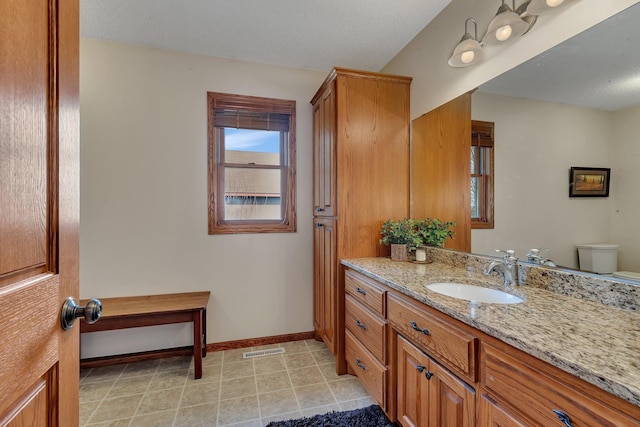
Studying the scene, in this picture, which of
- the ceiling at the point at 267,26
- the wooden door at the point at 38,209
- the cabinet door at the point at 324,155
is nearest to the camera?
the wooden door at the point at 38,209

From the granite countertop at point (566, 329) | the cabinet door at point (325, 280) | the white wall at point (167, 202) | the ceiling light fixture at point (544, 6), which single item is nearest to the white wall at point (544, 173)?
the granite countertop at point (566, 329)

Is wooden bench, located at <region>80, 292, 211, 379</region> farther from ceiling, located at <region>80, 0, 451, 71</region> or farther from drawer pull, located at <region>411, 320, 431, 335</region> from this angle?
ceiling, located at <region>80, 0, 451, 71</region>

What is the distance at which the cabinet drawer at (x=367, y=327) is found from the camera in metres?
1.57

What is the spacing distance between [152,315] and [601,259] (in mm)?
2564

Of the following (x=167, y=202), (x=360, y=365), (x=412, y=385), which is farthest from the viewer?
(x=167, y=202)

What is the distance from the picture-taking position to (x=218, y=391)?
77.6 inches

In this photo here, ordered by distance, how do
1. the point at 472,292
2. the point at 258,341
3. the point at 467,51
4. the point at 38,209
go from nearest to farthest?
the point at 38,209, the point at 472,292, the point at 467,51, the point at 258,341

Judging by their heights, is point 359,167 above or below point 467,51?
below

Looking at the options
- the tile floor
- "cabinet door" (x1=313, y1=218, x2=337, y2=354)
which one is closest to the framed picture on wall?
"cabinet door" (x1=313, y1=218, x2=337, y2=354)

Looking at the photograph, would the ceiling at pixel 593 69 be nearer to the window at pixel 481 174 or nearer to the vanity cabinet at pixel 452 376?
the window at pixel 481 174

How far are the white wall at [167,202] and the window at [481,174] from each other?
1463 millimetres

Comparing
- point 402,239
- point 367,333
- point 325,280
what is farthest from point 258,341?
point 402,239

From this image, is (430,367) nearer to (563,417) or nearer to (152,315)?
(563,417)

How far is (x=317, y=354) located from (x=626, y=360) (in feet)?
6.93
